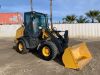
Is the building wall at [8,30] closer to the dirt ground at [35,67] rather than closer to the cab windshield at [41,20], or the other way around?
the cab windshield at [41,20]

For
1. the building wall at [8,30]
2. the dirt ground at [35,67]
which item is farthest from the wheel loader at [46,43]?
the building wall at [8,30]

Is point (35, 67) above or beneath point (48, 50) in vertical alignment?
beneath

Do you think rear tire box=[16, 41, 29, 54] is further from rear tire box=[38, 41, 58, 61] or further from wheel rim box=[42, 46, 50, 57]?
wheel rim box=[42, 46, 50, 57]

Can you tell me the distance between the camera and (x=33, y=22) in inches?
634

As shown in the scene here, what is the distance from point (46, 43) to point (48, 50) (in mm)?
375

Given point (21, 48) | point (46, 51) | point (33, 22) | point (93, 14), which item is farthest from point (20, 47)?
point (93, 14)

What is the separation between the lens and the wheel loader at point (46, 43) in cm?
1285

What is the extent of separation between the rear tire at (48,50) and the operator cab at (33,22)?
147cm

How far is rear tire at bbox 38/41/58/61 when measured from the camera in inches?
548

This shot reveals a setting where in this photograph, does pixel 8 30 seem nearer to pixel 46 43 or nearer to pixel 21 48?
pixel 21 48

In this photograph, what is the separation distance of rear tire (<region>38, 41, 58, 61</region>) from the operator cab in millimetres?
1472

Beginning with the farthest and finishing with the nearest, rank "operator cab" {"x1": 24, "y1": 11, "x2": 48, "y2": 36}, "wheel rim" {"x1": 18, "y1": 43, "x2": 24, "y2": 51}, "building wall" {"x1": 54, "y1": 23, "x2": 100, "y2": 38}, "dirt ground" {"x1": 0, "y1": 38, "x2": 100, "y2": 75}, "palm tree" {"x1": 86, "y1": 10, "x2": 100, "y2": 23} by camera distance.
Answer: "palm tree" {"x1": 86, "y1": 10, "x2": 100, "y2": 23}, "building wall" {"x1": 54, "y1": 23, "x2": 100, "y2": 38}, "wheel rim" {"x1": 18, "y1": 43, "x2": 24, "y2": 51}, "operator cab" {"x1": 24, "y1": 11, "x2": 48, "y2": 36}, "dirt ground" {"x1": 0, "y1": 38, "x2": 100, "y2": 75}

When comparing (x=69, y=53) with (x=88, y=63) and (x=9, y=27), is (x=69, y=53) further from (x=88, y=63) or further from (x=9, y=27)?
(x=9, y=27)

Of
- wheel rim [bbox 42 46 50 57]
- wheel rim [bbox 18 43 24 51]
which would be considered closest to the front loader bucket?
wheel rim [bbox 42 46 50 57]
